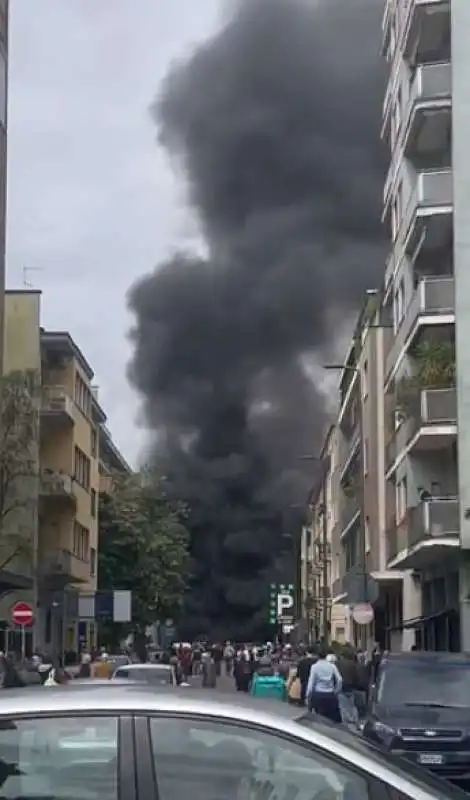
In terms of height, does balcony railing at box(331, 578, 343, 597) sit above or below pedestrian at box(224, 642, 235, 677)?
above

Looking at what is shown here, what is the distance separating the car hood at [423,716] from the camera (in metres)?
15.7

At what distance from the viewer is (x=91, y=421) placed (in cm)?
6519

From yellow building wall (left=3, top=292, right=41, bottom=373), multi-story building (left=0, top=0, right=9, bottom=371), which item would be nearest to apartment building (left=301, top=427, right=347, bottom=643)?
yellow building wall (left=3, top=292, right=41, bottom=373)

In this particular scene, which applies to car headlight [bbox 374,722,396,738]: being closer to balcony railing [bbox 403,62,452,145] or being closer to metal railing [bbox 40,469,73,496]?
balcony railing [bbox 403,62,452,145]

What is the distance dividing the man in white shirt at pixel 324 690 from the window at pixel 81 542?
3723 centimetres

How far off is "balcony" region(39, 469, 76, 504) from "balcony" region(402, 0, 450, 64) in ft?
68.7

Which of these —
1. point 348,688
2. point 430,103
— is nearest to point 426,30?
point 430,103

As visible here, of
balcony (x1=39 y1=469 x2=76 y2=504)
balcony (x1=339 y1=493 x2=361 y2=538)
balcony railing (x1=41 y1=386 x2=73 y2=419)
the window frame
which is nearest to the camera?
the window frame

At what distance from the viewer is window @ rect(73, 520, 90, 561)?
2241 inches

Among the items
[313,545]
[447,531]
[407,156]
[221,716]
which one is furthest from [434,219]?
[313,545]

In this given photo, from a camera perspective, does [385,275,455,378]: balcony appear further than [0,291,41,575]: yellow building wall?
No

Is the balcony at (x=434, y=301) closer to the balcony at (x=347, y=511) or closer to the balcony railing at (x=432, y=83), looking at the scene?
the balcony railing at (x=432, y=83)

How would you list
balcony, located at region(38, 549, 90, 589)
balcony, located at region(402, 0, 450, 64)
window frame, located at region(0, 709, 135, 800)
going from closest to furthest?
window frame, located at region(0, 709, 135, 800) < balcony, located at region(402, 0, 450, 64) < balcony, located at region(38, 549, 90, 589)

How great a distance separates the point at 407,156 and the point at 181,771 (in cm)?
3569
